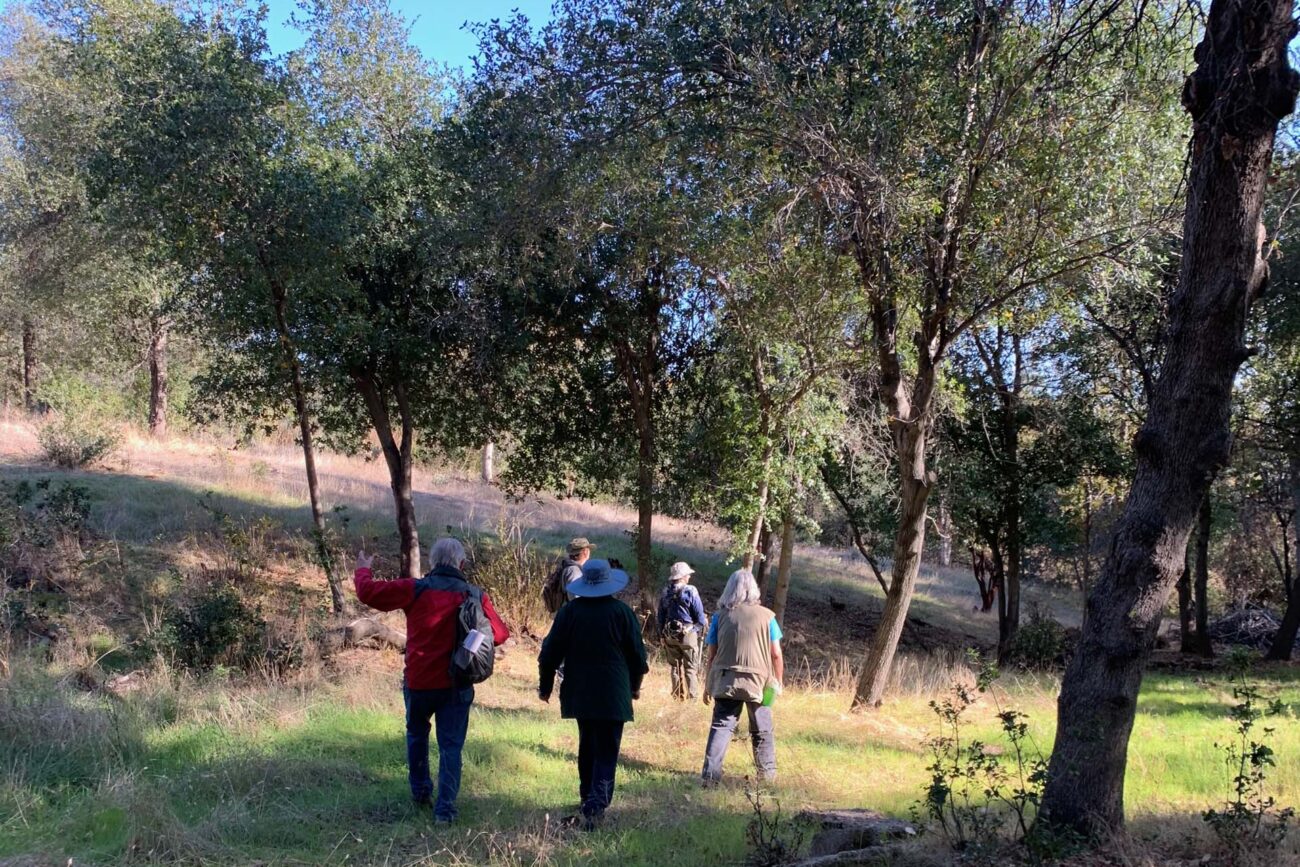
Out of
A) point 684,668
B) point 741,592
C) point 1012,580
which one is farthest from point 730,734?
point 1012,580

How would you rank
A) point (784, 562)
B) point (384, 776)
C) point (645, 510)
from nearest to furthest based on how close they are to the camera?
point (384, 776) → point (645, 510) → point (784, 562)

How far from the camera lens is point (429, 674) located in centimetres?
567

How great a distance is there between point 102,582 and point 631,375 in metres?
7.59

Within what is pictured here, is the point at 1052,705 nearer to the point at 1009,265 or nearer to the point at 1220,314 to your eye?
the point at 1009,265

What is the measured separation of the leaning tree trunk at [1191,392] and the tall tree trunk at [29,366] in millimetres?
30919

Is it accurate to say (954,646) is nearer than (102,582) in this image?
No

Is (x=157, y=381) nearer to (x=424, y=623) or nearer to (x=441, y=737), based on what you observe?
(x=424, y=623)

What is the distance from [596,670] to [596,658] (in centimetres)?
8

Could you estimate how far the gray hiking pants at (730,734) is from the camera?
265 inches

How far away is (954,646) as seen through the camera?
21.4 metres

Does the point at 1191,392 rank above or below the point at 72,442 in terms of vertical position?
above

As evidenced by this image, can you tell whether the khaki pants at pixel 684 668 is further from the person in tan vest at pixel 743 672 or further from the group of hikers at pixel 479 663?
the group of hikers at pixel 479 663

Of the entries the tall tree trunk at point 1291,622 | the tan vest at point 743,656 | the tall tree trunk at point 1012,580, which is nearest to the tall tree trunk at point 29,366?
the tall tree trunk at point 1012,580

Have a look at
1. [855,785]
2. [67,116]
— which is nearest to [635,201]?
[855,785]
